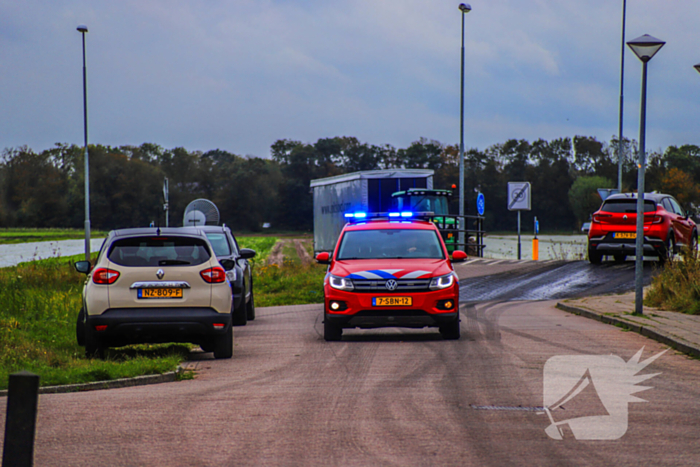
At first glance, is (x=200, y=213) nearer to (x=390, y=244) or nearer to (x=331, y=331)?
(x=390, y=244)

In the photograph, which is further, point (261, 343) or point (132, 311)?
point (261, 343)

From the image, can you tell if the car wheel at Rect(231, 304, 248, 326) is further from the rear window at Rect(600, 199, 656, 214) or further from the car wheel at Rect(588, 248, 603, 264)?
the car wheel at Rect(588, 248, 603, 264)

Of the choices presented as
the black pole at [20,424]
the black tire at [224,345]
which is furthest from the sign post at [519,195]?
the black pole at [20,424]

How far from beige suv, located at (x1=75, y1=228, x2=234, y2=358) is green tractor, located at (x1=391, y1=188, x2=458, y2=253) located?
63.8 ft

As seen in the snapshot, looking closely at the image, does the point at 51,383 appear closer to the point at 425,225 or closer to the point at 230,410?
the point at 230,410

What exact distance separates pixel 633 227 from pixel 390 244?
38.6ft

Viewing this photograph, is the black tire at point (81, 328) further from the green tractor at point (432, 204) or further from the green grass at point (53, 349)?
the green tractor at point (432, 204)

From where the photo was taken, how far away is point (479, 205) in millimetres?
31969

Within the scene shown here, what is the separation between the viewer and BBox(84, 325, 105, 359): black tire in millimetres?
9927

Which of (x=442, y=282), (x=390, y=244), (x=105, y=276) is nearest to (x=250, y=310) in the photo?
(x=390, y=244)

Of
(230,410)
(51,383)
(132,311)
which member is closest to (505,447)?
(230,410)

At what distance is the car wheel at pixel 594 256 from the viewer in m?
24.0

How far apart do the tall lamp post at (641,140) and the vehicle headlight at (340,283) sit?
526 cm

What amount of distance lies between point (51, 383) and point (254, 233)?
104m
